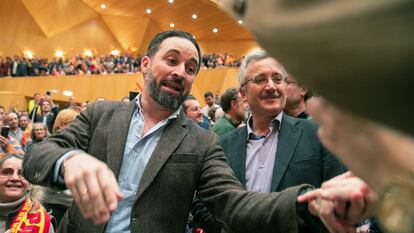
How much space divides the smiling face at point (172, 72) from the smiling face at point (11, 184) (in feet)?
5.66

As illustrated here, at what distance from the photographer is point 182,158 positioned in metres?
1.84

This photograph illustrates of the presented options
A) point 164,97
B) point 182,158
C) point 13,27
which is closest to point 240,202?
point 182,158

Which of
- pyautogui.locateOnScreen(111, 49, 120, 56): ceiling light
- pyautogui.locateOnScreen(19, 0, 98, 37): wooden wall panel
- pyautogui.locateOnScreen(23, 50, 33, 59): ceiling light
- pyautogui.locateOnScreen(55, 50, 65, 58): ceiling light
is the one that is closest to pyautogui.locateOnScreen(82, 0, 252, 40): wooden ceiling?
pyautogui.locateOnScreen(19, 0, 98, 37): wooden wall panel

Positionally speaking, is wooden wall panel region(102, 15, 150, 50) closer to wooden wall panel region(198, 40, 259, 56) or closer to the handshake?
wooden wall panel region(198, 40, 259, 56)

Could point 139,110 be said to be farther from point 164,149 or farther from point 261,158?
point 261,158

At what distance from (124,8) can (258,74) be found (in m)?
22.2

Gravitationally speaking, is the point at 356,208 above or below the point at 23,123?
above

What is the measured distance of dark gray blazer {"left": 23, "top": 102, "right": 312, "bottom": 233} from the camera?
1.59m

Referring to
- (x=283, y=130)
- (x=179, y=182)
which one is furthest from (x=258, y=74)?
(x=179, y=182)

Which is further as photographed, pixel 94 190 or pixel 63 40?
pixel 63 40

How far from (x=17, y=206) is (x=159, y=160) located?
1.84 meters

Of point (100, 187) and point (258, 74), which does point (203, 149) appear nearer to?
point (258, 74)

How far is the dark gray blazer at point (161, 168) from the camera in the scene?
1.59m

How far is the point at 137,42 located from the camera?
26.0 meters
